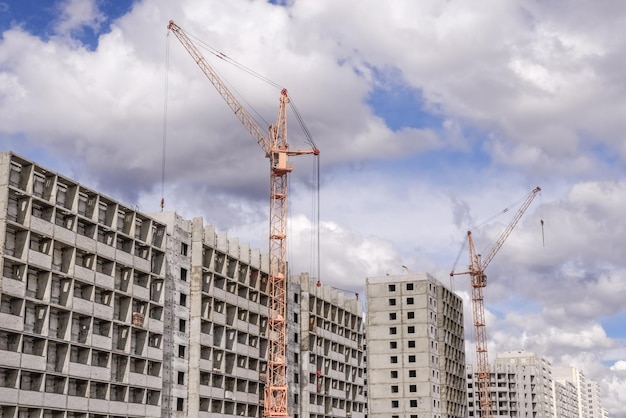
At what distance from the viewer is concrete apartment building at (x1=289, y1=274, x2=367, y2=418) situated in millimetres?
155625

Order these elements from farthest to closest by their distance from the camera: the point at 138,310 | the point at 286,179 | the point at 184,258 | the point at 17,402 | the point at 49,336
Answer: the point at 286,179
the point at 184,258
the point at 138,310
the point at 49,336
the point at 17,402

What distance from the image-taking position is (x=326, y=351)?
166 meters

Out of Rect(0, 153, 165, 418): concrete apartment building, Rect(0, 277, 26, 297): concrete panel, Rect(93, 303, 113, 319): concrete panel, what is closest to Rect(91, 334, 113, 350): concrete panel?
Rect(0, 153, 165, 418): concrete apartment building

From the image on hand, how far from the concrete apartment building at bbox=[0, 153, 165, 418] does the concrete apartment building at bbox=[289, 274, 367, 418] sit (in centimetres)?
4787

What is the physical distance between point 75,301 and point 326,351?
77.2 metres

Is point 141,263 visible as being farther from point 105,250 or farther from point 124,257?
point 105,250

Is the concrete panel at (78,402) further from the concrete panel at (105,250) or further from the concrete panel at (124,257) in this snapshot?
the concrete panel at (124,257)

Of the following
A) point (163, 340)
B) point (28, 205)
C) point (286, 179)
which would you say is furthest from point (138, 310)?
point (286, 179)

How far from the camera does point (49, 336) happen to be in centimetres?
9262

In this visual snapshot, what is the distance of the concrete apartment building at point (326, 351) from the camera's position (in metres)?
156

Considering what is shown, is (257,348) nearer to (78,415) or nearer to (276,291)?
(276,291)

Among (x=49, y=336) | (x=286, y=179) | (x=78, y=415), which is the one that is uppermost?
(x=286, y=179)

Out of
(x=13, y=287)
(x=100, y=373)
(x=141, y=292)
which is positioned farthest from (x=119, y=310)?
(x=13, y=287)

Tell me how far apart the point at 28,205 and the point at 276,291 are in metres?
60.1
